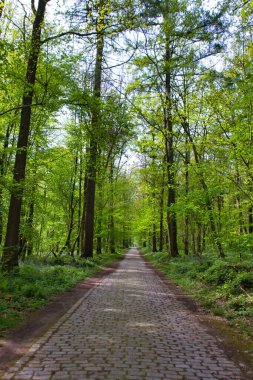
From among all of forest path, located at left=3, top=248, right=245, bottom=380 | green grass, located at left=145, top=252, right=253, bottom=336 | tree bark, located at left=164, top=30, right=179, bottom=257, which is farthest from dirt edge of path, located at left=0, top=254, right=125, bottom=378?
tree bark, located at left=164, top=30, right=179, bottom=257

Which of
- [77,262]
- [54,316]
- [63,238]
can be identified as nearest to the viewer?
[54,316]

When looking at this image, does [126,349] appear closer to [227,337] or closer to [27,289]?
[227,337]

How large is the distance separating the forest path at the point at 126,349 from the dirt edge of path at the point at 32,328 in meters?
0.18

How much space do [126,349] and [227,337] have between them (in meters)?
2.37

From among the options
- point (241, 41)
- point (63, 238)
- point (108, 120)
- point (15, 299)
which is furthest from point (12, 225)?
point (63, 238)

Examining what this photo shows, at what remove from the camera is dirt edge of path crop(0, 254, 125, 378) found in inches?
201

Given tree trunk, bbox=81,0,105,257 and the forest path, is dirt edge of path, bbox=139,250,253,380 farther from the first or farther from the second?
tree trunk, bbox=81,0,105,257

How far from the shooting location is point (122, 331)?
6402 millimetres

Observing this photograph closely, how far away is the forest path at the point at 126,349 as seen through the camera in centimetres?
438

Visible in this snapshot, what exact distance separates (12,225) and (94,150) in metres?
6.40

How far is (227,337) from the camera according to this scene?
253 inches

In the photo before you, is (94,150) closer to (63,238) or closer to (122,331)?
(122,331)

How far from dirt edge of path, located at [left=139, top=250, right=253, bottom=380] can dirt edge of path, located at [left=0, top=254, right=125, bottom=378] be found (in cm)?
346

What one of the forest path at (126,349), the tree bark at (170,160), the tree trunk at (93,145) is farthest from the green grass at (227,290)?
the tree trunk at (93,145)
